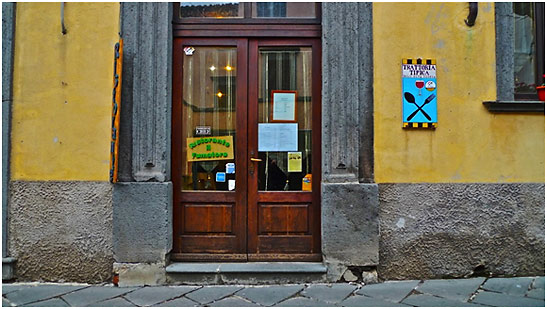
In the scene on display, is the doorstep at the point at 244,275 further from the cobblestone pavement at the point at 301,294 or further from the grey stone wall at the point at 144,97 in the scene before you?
the grey stone wall at the point at 144,97

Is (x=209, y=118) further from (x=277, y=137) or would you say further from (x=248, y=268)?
(x=248, y=268)

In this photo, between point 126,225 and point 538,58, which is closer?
point 126,225

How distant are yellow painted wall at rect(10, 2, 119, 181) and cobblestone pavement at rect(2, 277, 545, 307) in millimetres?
1138

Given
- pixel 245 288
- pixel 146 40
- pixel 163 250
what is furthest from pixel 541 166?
pixel 146 40

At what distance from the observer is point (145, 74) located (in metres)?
4.52

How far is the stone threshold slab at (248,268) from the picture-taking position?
4422 mm

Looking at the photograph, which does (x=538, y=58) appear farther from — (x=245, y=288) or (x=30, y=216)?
(x=30, y=216)

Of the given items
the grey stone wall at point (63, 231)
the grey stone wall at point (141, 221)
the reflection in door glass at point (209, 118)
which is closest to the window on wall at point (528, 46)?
the reflection in door glass at point (209, 118)

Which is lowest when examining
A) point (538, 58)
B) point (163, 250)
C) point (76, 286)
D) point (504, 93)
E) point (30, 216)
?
point (76, 286)

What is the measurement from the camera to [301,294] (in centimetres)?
414

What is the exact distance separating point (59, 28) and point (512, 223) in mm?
5143

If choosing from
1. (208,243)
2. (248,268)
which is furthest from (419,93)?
(208,243)

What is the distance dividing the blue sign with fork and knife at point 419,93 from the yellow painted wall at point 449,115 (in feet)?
0.20

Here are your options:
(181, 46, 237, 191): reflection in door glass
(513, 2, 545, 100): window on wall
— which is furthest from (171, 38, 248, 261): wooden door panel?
(513, 2, 545, 100): window on wall
